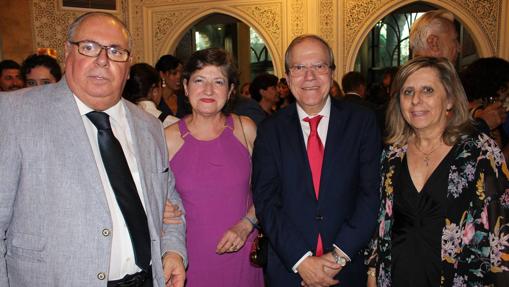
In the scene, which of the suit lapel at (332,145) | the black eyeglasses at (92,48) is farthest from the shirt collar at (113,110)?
the suit lapel at (332,145)

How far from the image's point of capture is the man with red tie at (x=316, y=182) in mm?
2080

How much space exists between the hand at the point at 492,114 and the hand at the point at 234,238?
1.76 meters

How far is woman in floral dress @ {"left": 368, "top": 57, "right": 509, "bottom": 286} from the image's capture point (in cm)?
183

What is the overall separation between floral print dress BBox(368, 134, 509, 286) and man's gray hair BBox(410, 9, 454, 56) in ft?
3.24

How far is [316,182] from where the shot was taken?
7.06 feet

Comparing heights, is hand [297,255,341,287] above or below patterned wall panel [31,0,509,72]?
below

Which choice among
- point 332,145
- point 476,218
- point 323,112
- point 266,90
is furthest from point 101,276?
point 266,90

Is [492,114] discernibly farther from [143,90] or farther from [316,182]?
[143,90]

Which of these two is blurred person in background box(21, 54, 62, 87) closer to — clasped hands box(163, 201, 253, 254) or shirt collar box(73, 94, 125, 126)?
shirt collar box(73, 94, 125, 126)

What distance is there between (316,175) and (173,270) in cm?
85

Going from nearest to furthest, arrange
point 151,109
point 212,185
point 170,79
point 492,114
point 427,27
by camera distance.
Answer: point 212,185 → point 427,27 → point 492,114 → point 151,109 → point 170,79

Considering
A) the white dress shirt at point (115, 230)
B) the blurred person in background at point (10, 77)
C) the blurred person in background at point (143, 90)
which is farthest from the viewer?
the blurred person in background at point (10, 77)

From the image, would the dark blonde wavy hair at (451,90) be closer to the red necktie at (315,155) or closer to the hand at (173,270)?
the red necktie at (315,155)

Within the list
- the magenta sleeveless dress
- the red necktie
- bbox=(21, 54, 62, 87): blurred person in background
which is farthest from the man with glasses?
bbox=(21, 54, 62, 87): blurred person in background
